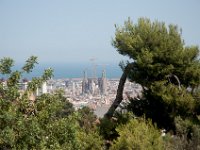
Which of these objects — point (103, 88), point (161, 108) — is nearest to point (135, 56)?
point (161, 108)

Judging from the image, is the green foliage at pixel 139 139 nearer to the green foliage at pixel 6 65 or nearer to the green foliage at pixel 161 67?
the green foliage at pixel 161 67

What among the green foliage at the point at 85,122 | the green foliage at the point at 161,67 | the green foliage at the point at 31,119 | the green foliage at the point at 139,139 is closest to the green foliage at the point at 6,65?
the green foliage at the point at 31,119

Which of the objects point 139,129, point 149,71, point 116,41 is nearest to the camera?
point 139,129

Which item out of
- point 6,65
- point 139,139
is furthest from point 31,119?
point 139,139

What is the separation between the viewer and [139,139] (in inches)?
395

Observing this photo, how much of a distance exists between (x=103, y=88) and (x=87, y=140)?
86302 mm

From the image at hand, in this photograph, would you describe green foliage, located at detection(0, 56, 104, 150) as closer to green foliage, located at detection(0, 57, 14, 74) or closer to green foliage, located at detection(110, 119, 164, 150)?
green foliage, located at detection(0, 57, 14, 74)

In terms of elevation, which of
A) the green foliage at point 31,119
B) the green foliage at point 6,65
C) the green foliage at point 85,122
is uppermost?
the green foliage at point 6,65

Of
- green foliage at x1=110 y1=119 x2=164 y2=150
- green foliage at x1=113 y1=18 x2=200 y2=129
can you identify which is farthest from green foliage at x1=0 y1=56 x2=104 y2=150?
green foliage at x1=113 y1=18 x2=200 y2=129

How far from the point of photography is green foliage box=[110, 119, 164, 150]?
993 centimetres

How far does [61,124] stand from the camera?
Answer: 6.30 m

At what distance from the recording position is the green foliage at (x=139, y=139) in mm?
9930

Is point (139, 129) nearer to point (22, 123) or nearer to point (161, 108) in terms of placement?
point (161, 108)

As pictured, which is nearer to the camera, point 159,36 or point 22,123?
point 22,123
